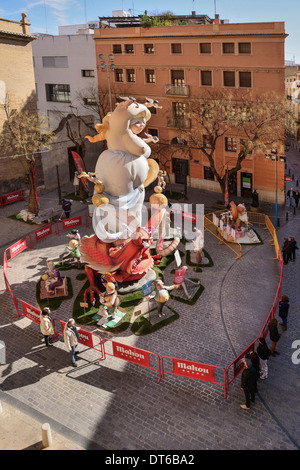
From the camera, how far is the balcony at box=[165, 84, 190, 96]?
3322 centimetres

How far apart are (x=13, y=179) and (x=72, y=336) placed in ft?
71.2

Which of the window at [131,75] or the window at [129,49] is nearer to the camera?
the window at [129,49]

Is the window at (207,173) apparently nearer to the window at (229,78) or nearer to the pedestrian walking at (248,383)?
the window at (229,78)

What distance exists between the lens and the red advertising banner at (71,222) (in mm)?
26766

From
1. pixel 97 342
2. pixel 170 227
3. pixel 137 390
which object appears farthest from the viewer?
pixel 170 227

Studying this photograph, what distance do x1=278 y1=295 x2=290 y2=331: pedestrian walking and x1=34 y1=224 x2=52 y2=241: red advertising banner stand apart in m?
14.3

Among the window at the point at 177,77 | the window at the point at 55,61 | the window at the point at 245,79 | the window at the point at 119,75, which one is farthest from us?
the window at the point at 55,61

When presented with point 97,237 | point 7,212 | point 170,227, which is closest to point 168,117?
point 170,227

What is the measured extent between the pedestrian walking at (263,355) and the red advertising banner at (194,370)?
1578 mm

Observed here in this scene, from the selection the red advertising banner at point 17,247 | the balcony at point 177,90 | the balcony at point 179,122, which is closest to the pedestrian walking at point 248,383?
the red advertising banner at point 17,247

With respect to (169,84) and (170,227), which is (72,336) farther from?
(169,84)

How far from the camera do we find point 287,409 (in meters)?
12.7

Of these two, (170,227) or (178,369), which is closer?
(178,369)

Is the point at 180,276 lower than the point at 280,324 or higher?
higher
